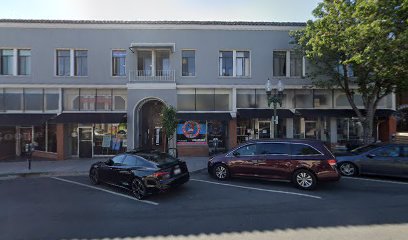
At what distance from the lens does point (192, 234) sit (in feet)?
17.2

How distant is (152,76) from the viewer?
647 inches

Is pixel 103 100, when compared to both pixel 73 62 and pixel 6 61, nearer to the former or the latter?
pixel 73 62

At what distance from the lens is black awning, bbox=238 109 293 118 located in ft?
52.7

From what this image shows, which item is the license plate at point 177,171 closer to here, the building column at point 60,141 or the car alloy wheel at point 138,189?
the car alloy wheel at point 138,189

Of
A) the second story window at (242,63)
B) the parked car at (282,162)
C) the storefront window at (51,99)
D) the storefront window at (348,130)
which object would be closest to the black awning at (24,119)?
the storefront window at (51,99)

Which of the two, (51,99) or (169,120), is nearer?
(169,120)

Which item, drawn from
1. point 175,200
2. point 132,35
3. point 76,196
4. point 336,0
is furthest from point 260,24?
point 76,196

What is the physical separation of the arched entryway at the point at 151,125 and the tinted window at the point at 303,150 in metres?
10.8

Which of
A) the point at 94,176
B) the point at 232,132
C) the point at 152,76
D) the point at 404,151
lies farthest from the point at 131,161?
the point at 404,151

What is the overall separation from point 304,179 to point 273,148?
1498mm

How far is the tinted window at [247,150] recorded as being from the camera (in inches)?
377

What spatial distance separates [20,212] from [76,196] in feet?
5.48

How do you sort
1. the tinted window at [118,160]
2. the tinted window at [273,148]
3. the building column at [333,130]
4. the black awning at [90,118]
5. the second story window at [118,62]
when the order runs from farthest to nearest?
the building column at [333,130] < the second story window at [118,62] < the black awning at [90,118] < the tinted window at [273,148] < the tinted window at [118,160]

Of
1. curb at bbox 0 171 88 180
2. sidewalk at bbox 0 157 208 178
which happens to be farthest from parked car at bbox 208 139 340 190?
curb at bbox 0 171 88 180
